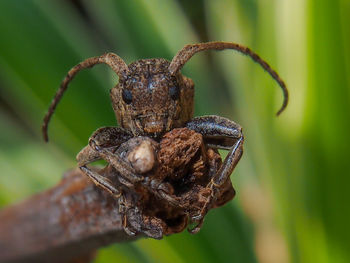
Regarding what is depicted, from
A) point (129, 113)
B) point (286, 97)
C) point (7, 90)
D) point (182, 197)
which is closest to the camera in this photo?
point (182, 197)

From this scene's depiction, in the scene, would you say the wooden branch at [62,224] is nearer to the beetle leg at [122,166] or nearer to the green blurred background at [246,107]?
the beetle leg at [122,166]

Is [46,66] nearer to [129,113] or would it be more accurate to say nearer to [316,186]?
[316,186]

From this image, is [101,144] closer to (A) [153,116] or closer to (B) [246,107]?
(A) [153,116]

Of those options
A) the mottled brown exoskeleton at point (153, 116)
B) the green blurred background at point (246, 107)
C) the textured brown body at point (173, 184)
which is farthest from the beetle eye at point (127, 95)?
the green blurred background at point (246, 107)

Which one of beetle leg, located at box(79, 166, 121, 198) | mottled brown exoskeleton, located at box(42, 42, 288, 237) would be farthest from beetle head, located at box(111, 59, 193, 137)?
beetle leg, located at box(79, 166, 121, 198)

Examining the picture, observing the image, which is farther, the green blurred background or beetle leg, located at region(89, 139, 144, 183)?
the green blurred background

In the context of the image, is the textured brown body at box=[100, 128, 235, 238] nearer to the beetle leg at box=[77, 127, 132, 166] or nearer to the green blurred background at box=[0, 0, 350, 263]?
the beetle leg at box=[77, 127, 132, 166]

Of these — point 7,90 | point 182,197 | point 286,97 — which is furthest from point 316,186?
point 7,90
